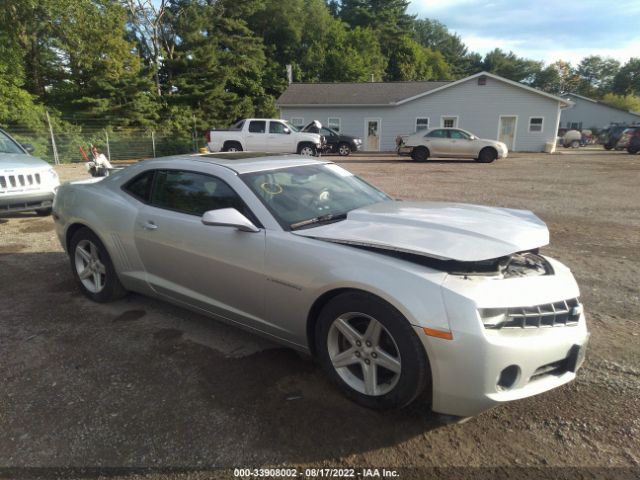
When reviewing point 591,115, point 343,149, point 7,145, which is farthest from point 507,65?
point 7,145

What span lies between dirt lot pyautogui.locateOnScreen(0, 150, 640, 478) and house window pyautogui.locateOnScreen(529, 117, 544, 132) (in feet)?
90.4

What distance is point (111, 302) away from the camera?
4258mm

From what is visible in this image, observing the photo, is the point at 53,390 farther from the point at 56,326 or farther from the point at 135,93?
the point at 135,93

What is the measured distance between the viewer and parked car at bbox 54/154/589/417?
7.35ft

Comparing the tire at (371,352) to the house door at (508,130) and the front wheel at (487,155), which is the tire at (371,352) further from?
the house door at (508,130)

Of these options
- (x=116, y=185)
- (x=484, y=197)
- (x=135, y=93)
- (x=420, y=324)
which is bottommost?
(x=484, y=197)

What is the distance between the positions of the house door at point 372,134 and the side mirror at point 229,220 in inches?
1146

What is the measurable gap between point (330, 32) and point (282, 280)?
197 ft

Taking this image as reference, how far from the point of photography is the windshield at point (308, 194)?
311 centimetres

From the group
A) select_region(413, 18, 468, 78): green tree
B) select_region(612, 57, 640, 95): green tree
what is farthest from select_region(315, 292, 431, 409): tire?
select_region(612, 57, 640, 95): green tree

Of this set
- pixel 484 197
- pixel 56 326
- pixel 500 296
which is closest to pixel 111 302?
pixel 56 326

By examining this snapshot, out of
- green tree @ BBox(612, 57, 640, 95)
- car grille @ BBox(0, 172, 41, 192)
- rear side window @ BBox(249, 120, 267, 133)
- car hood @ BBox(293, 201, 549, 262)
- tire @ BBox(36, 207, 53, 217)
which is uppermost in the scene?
green tree @ BBox(612, 57, 640, 95)

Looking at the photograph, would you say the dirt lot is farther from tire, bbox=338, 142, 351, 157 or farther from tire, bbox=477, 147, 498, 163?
tire, bbox=338, 142, 351, 157

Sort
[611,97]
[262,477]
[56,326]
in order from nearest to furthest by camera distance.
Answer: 1. [262,477]
2. [56,326]
3. [611,97]
